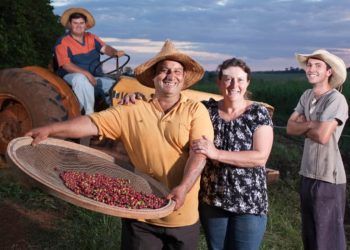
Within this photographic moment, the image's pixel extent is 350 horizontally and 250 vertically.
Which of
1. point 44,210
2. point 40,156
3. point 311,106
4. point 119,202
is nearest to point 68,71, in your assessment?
point 44,210

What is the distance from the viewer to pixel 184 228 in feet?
10.1

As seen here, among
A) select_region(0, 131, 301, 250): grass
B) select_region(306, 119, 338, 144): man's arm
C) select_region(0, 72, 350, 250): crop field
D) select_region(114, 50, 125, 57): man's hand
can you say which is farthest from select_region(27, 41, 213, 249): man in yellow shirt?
select_region(114, 50, 125, 57): man's hand

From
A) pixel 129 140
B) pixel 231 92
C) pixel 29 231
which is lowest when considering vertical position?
pixel 29 231

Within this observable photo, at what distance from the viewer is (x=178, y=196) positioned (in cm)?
287

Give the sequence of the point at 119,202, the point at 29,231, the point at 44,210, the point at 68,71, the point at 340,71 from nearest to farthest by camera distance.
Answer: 1. the point at 119,202
2. the point at 340,71
3. the point at 29,231
4. the point at 44,210
5. the point at 68,71

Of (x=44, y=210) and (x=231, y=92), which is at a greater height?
(x=231, y=92)

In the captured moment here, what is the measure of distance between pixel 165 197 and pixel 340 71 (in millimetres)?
1799

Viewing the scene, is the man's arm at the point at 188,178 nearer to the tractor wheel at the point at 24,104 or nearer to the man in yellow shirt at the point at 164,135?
the man in yellow shirt at the point at 164,135

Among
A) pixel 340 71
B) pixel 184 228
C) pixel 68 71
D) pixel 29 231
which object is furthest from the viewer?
pixel 68 71

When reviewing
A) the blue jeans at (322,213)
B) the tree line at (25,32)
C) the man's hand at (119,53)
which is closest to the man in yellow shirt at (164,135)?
the blue jeans at (322,213)

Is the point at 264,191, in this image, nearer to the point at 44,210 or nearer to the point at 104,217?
the point at 104,217

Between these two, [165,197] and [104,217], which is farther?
[104,217]

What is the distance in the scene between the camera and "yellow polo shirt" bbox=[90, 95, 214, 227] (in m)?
3.01

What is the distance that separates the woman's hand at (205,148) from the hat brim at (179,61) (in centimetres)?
43
